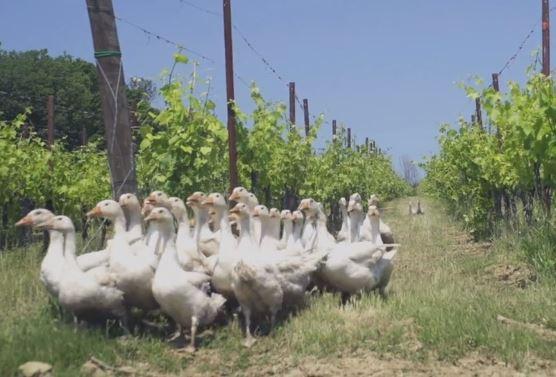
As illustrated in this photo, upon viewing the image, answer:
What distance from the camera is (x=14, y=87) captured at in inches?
1807

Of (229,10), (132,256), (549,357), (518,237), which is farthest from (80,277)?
(518,237)

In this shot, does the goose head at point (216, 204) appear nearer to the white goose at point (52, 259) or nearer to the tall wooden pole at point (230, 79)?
the white goose at point (52, 259)

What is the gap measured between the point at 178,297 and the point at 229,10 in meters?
5.85

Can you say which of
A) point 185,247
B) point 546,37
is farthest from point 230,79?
point 546,37

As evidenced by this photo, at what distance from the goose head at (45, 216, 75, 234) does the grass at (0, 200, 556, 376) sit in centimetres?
82

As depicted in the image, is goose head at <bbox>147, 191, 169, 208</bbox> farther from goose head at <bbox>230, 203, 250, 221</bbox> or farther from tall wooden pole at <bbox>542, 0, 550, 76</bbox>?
tall wooden pole at <bbox>542, 0, 550, 76</bbox>

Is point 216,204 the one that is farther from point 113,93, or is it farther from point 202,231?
point 113,93

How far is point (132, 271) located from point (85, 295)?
58 cm

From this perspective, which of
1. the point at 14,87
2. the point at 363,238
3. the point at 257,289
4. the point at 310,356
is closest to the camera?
the point at 310,356

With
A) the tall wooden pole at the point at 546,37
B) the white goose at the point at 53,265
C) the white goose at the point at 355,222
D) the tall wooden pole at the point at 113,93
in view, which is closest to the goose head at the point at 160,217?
the white goose at the point at 53,265

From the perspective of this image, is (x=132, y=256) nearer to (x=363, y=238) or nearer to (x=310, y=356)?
(x=310, y=356)

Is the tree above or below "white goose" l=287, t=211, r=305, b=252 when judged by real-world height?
above

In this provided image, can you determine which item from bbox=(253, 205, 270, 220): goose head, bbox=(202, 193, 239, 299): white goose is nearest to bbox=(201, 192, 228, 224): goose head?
bbox=(202, 193, 239, 299): white goose

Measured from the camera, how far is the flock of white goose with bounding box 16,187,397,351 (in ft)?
22.1
